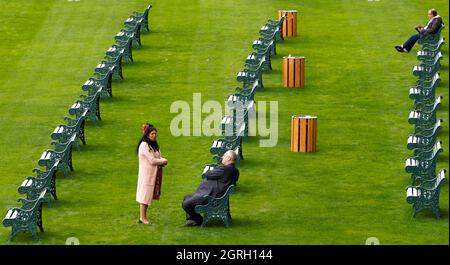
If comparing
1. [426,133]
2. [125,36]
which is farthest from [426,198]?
[125,36]

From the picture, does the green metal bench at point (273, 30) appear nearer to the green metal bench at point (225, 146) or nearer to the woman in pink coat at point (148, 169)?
the green metal bench at point (225, 146)

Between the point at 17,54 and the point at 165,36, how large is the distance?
491 centimetres

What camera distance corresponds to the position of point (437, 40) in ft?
143

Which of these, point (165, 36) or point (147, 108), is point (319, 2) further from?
point (147, 108)

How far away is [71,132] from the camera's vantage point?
3506 centimetres

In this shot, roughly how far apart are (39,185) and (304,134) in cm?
698

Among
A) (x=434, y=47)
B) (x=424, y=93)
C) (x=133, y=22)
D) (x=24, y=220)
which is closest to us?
(x=24, y=220)

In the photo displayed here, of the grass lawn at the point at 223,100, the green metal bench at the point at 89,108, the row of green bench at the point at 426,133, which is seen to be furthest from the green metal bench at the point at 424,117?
the green metal bench at the point at 89,108

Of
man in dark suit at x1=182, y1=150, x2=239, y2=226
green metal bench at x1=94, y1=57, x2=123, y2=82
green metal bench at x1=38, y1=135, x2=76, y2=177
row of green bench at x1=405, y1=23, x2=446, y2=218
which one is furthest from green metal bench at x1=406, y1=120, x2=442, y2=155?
green metal bench at x1=94, y1=57, x2=123, y2=82

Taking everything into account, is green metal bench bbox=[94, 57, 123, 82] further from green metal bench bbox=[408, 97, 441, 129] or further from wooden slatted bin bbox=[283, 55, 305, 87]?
green metal bench bbox=[408, 97, 441, 129]

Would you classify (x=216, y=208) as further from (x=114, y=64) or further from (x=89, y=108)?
(x=114, y=64)

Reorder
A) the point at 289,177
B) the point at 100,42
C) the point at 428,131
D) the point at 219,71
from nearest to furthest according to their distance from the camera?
the point at 289,177 < the point at 428,131 < the point at 219,71 < the point at 100,42

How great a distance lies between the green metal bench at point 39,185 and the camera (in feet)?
100

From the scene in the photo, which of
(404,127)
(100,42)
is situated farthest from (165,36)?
(404,127)
